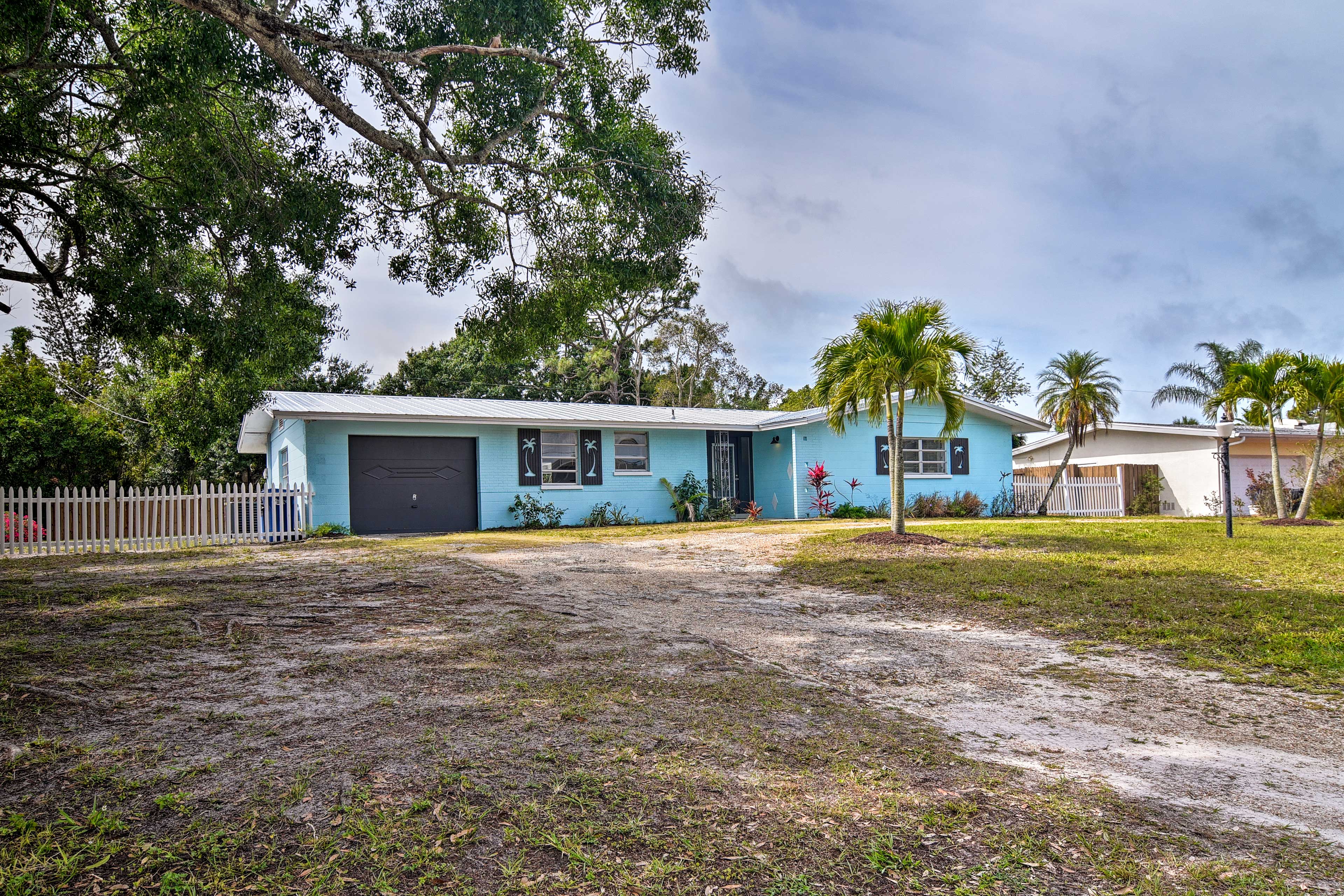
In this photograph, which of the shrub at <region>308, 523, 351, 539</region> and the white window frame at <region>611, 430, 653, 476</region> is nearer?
the shrub at <region>308, 523, 351, 539</region>

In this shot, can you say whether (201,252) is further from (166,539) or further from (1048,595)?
(1048,595)

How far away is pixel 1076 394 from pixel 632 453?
1401 cm

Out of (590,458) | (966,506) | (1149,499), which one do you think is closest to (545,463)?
(590,458)

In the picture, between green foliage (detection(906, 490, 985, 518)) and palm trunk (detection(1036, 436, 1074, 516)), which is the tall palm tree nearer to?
palm trunk (detection(1036, 436, 1074, 516))

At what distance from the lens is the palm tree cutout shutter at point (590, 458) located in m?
19.1

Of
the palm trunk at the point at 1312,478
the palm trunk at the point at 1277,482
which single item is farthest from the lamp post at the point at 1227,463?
the palm trunk at the point at 1277,482

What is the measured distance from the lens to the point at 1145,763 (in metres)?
3.15

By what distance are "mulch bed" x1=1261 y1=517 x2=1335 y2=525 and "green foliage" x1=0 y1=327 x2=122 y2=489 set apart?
2950cm

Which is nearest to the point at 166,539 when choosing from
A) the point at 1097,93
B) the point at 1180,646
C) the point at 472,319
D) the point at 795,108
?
the point at 472,319

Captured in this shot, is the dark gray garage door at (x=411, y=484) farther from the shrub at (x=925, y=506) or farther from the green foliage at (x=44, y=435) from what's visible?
the shrub at (x=925, y=506)

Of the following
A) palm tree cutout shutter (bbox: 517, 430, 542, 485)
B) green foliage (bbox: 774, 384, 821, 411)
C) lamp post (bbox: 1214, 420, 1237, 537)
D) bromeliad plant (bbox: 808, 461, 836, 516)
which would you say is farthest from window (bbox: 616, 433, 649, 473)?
green foliage (bbox: 774, 384, 821, 411)

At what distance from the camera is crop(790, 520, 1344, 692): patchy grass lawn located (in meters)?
5.12

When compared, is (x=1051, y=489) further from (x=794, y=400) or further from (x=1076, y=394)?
(x=794, y=400)

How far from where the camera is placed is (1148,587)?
7398 mm
